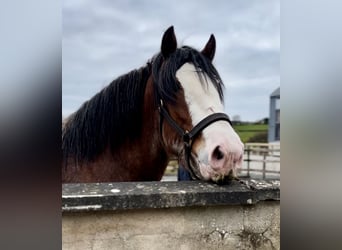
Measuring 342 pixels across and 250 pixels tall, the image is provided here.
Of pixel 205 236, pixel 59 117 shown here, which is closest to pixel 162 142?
pixel 205 236

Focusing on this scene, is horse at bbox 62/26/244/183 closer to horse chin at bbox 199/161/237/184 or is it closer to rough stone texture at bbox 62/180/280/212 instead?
horse chin at bbox 199/161/237/184

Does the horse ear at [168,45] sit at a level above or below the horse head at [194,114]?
above

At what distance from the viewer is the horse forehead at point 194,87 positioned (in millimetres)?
1453

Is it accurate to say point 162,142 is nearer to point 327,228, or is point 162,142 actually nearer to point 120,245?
point 120,245

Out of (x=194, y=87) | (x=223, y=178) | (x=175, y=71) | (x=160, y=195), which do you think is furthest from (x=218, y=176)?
(x=175, y=71)

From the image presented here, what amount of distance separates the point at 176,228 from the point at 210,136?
37 cm

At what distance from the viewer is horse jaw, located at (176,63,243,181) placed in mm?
1268

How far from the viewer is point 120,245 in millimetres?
1083

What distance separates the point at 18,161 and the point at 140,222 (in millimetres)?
789

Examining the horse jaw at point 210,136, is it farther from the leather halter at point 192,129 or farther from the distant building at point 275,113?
the distant building at point 275,113

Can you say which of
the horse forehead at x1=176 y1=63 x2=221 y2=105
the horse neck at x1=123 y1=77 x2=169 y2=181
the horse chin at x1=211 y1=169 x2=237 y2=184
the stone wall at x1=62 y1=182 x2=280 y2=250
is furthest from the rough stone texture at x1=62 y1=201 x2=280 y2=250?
the horse neck at x1=123 y1=77 x2=169 y2=181

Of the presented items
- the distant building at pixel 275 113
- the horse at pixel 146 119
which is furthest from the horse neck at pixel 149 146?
the distant building at pixel 275 113

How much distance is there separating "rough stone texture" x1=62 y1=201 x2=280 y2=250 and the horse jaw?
160 millimetres

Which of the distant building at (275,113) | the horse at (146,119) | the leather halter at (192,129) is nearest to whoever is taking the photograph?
the distant building at (275,113)
